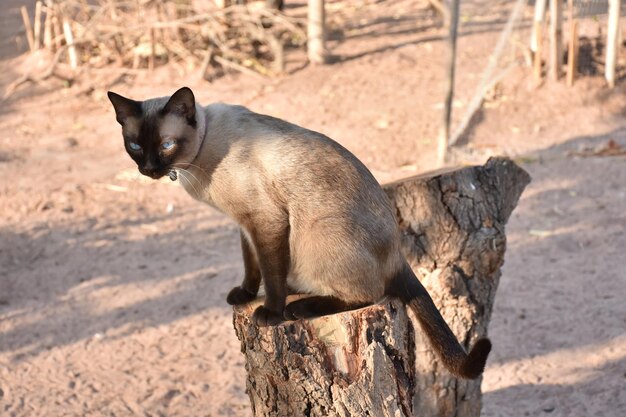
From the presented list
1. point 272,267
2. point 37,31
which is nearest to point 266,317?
point 272,267

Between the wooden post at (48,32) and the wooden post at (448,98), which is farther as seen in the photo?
the wooden post at (48,32)

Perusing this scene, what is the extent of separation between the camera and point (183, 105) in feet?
11.3

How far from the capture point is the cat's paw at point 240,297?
371 cm

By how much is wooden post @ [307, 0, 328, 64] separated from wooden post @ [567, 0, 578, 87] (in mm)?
3237

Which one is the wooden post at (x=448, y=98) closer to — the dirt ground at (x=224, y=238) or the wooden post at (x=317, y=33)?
the dirt ground at (x=224, y=238)

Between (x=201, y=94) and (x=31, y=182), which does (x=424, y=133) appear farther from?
(x=31, y=182)

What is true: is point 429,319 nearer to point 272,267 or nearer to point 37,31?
point 272,267

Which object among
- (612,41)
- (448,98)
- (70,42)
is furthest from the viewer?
(70,42)

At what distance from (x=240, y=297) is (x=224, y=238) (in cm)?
390

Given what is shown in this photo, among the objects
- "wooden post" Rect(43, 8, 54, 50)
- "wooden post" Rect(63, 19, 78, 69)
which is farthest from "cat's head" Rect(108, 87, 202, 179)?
"wooden post" Rect(43, 8, 54, 50)

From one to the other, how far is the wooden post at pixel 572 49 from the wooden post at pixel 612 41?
381 millimetres

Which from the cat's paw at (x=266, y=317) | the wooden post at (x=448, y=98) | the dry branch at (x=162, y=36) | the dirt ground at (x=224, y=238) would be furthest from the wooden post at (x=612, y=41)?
the cat's paw at (x=266, y=317)

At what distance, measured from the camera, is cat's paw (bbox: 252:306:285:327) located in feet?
11.0

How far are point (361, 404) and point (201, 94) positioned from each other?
779 cm
